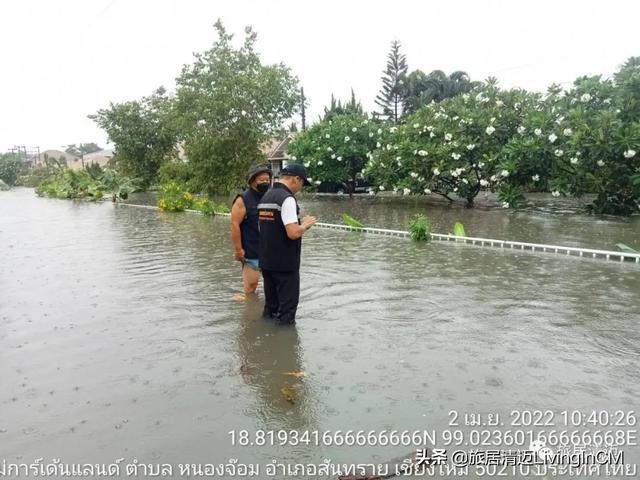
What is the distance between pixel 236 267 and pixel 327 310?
9.85 ft

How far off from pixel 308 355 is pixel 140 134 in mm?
37724

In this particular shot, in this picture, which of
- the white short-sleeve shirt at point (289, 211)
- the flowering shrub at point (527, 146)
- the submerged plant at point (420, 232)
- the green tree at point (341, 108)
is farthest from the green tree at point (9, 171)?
the white short-sleeve shirt at point (289, 211)

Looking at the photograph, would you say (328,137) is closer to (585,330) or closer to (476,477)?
(585,330)

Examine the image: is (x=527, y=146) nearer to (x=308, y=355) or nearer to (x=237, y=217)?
(x=237, y=217)

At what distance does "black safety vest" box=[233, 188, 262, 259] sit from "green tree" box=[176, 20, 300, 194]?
20.7 m

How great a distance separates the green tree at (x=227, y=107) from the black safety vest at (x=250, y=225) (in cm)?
2072

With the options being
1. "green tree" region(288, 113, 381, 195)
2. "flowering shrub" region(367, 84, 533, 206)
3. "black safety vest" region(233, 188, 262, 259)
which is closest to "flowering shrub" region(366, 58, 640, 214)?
"flowering shrub" region(367, 84, 533, 206)

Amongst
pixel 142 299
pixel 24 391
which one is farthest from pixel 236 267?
pixel 24 391

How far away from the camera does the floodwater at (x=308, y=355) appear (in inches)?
125

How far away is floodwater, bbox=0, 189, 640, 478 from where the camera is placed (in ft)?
10.5

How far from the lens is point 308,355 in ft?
14.4

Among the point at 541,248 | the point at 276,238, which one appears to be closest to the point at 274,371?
the point at 276,238

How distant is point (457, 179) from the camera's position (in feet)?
64.3

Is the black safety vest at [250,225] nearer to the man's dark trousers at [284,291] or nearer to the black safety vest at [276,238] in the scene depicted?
the man's dark trousers at [284,291]
